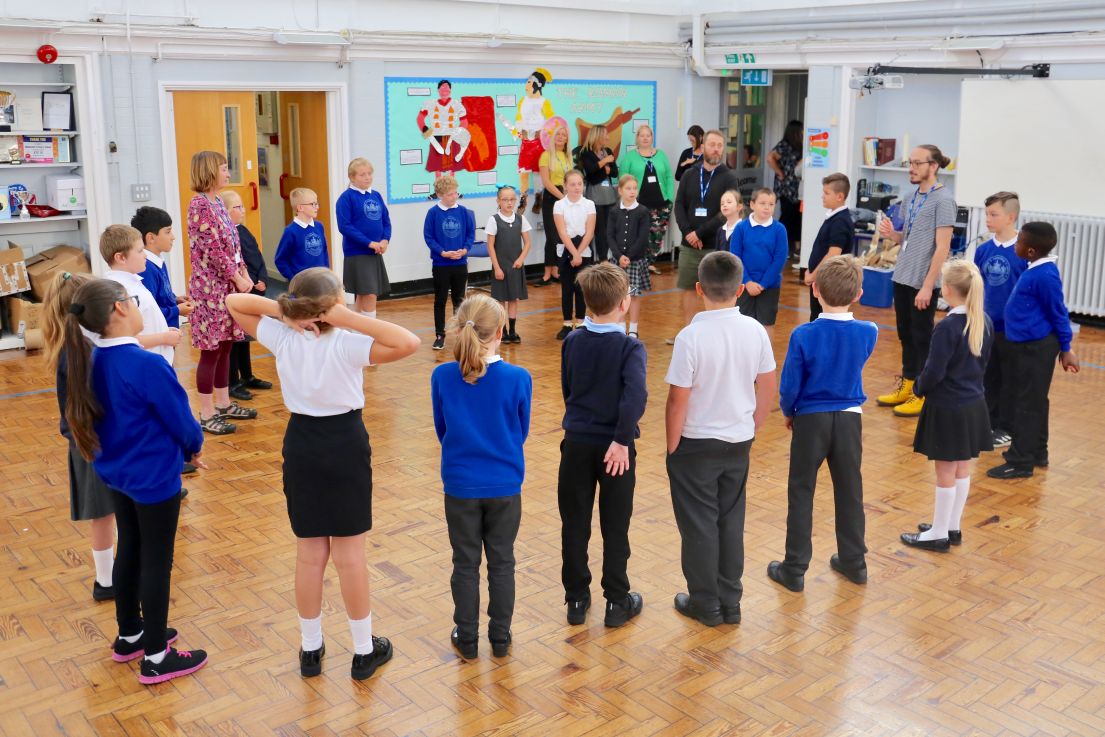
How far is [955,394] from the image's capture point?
509cm

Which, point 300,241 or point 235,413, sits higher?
point 300,241

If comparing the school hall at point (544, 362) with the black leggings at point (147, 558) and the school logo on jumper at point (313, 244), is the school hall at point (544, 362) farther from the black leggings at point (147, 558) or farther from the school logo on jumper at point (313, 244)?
the black leggings at point (147, 558)

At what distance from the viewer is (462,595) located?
4.07 meters

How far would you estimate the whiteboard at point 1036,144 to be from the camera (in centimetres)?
970

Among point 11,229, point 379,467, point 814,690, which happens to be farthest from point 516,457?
point 11,229

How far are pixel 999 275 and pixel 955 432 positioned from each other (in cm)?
175

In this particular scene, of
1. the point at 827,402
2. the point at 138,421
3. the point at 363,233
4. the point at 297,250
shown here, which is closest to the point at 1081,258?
the point at 363,233

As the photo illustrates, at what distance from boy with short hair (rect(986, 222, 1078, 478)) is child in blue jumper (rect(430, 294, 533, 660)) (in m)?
3.42

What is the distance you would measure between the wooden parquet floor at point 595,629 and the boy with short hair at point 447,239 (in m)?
2.95

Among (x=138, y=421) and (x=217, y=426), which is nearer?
(x=138, y=421)

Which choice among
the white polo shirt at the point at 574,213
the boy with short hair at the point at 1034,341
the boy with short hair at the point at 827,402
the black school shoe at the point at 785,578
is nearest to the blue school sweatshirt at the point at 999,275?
the boy with short hair at the point at 1034,341

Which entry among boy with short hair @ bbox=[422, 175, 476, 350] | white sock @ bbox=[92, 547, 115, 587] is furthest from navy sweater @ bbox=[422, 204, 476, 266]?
white sock @ bbox=[92, 547, 115, 587]

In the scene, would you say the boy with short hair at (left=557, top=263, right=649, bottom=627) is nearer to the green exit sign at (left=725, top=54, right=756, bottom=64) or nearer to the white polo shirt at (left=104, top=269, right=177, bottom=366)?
the white polo shirt at (left=104, top=269, right=177, bottom=366)

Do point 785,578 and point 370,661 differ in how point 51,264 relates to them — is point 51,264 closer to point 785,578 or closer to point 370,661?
point 370,661
